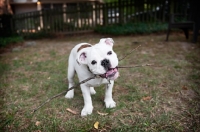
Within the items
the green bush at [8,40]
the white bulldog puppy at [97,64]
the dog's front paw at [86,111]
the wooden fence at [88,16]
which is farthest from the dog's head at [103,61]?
the wooden fence at [88,16]

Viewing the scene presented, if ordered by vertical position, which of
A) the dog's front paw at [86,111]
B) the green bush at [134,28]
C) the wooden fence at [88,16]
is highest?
the wooden fence at [88,16]

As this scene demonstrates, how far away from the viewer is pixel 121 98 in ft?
9.89

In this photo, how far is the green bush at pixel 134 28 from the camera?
9109 millimetres

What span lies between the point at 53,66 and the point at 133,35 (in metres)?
5.32

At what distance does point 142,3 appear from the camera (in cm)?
984

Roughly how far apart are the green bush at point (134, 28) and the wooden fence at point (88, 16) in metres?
0.55

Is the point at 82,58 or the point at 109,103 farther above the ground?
the point at 82,58

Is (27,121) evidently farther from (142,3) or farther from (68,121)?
(142,3)

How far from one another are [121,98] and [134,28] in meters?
6.76

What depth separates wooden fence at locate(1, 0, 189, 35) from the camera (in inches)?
386

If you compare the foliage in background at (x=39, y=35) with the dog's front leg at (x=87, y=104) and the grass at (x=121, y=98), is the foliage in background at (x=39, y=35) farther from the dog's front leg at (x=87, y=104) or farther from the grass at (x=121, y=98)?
the dog's front leg at (x=87, y=104)

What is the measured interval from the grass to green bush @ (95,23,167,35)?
4154 mm

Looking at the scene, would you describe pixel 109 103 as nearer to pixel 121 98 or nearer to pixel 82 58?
pixel 121 98

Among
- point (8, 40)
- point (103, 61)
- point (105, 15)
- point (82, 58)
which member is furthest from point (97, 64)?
point (105, 15)
